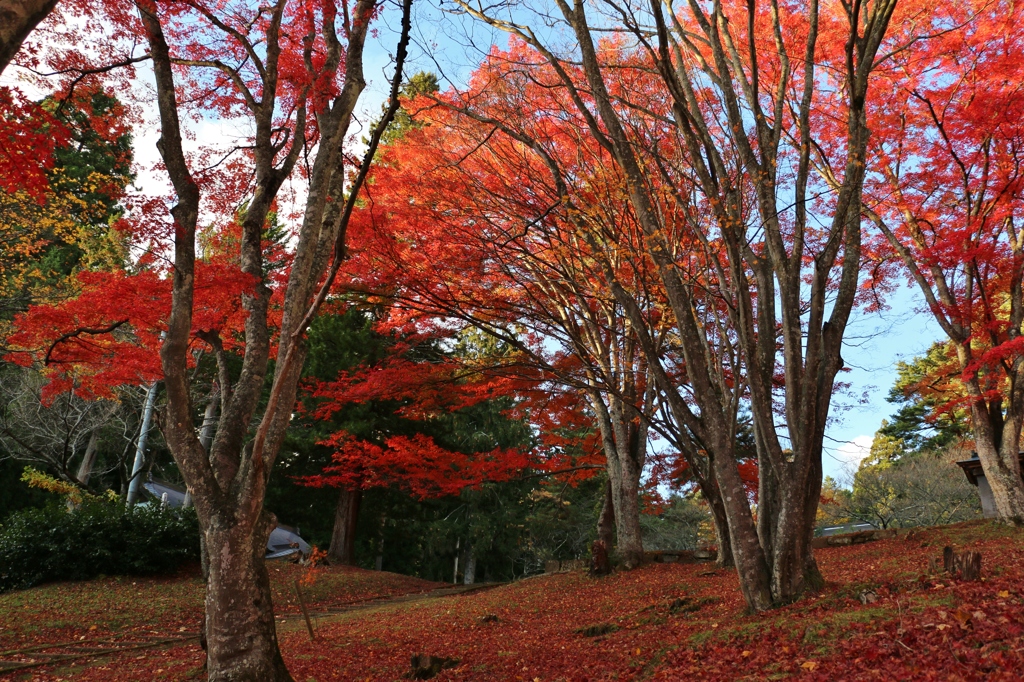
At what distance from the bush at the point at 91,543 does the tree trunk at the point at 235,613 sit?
1045 centimetres

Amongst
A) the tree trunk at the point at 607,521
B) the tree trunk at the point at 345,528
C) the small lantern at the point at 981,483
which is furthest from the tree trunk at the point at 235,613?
the small lantern at the point at 981,483

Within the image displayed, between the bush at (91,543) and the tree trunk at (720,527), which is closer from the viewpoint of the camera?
the tree trunk at (720,527)

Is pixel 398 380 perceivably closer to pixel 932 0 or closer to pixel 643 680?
pixel 643 680

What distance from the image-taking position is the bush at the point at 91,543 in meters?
12.8

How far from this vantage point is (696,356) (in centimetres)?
673

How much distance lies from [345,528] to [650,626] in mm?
13398

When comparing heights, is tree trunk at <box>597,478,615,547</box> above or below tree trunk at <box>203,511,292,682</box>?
above

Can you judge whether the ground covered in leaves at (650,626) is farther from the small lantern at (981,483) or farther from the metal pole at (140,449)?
the metal pole at (140,449)

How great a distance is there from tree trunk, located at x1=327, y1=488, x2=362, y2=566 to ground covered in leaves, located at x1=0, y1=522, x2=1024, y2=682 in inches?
218

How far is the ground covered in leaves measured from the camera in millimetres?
4414

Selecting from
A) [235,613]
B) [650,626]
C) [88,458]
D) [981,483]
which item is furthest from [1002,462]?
[88,458]

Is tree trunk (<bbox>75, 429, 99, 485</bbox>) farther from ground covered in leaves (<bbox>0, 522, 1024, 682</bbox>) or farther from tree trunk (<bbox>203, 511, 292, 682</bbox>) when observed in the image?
tree trunk (<bbox>203, 511, 292, 682</bbox>)

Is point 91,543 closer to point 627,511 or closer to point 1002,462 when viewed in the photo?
point 627,511

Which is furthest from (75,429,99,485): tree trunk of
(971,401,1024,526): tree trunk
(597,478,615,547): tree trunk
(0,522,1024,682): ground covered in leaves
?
(971,401,1024,526): tree trunk
